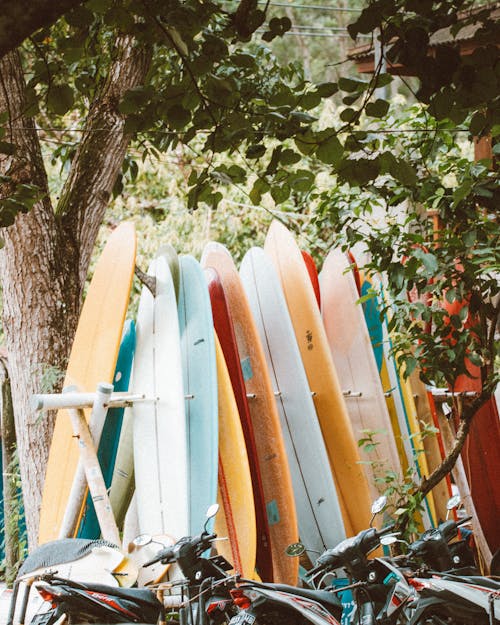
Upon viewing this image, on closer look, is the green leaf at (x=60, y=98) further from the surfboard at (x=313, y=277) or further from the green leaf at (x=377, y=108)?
the surfboard at (x=313, y=277)

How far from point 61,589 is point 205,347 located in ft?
5.86

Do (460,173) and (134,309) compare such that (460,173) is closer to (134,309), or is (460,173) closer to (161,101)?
(161,101)

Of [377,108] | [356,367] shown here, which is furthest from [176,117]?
[356,367]

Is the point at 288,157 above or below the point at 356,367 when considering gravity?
above

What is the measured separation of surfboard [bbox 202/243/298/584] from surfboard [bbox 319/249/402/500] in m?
0.61

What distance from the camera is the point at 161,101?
Answer: 87.9 inches

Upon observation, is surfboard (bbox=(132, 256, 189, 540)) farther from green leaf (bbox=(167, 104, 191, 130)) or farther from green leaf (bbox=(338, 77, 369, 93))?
green leaf (bbox=(338, 77, 369, 93))

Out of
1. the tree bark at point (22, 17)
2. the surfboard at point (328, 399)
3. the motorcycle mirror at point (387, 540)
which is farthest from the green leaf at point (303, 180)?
the surfboard at point (328, 399)

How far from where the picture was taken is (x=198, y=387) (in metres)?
4.09

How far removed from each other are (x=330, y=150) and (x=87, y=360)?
2178mm

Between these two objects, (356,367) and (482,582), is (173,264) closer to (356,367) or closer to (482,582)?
(356,367)

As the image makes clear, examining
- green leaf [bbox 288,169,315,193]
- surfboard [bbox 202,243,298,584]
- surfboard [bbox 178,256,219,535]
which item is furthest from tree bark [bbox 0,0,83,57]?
surfboard [bbox 202,243,298,584]

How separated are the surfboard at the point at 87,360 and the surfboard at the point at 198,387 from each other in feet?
1.16

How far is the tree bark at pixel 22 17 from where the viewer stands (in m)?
1.28
